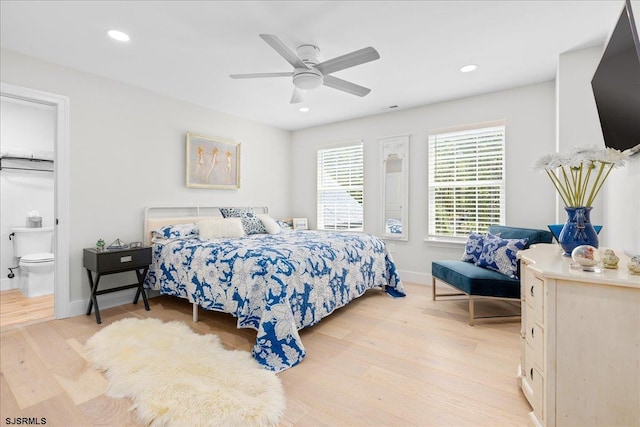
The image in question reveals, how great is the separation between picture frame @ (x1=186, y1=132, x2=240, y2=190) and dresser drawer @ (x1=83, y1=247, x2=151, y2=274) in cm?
117

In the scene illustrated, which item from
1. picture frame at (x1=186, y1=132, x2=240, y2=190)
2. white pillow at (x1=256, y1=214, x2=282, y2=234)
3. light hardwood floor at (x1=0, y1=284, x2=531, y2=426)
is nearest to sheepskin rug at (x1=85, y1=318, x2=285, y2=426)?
light hardwood floor at (x1=0, y1=284, x2=531, y2=426)

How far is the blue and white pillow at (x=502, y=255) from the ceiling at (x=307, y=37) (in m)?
1.77

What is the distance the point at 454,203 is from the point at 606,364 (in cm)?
291

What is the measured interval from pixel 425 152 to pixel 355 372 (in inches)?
124

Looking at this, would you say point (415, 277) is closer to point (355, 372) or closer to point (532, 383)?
point (355, 372)

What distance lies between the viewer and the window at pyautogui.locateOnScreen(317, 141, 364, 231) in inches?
191

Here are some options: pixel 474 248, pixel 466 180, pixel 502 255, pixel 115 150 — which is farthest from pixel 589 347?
pixel 115 150

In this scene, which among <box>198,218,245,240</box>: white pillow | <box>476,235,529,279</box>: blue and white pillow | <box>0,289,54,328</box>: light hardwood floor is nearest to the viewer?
<box>476,235,529,279</box>: blue and white pillow

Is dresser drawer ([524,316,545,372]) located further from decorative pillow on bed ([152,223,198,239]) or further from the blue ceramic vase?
decorative pillow on bed ([152,223,198,239])

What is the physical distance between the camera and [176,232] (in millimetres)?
3412

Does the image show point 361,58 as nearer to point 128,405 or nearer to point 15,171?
point 128,405

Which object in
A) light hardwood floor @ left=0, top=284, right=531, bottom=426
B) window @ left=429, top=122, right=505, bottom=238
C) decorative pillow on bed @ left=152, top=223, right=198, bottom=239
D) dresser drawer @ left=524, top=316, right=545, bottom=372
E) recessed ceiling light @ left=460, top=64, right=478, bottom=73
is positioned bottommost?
light hardwood floor @ left=0, top=284, right=531, bottom=426

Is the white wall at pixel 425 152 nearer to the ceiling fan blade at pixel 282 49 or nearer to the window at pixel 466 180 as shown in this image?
Result: the window at pixel 466 180

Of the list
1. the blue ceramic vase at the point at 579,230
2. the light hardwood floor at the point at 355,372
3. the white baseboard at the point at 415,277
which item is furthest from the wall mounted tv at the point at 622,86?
the white baseboard at the point at 415,277
